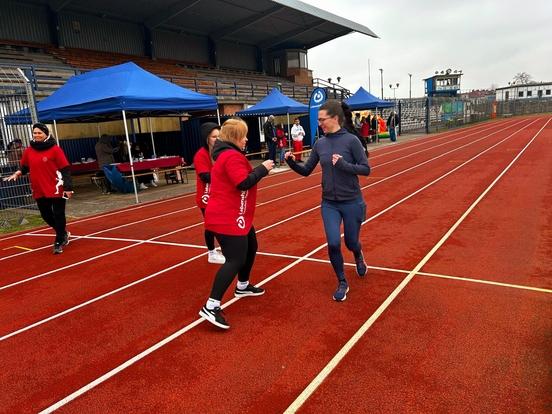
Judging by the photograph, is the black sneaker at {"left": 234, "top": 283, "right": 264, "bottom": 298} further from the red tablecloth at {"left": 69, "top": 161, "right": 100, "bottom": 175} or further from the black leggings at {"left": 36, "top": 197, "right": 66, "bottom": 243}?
the red tablecloth at {"left": 69, "top": 161, "right": 100, "bottom": 175}

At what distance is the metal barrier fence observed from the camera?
931 cm

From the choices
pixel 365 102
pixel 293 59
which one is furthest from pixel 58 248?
pixel 293 59

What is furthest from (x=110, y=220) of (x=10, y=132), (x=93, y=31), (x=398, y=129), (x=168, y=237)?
(x=398, y=129)

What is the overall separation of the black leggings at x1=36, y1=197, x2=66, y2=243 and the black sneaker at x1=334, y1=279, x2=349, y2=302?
465 centimetres

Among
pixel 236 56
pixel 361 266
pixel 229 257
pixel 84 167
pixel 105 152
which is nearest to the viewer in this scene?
pixel 229 257

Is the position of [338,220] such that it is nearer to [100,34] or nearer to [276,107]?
[276,107]

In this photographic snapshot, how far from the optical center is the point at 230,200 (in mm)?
3541

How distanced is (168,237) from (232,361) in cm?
425

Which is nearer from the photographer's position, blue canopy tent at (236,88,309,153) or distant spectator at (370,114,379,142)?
blue canopy tent at (236,88,309,153)

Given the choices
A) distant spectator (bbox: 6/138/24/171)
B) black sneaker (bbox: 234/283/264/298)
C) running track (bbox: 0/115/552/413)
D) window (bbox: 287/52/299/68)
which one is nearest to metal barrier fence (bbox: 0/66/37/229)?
distant spectator (bbox: 6/138/24/171)

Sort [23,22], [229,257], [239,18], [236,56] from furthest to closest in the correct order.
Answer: [236,56]
[239,18]
[23,22]
[229,257]

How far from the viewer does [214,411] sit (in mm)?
2670

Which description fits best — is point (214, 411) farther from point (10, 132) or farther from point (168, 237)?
point (10, 132)

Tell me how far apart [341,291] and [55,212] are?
15.7ft
